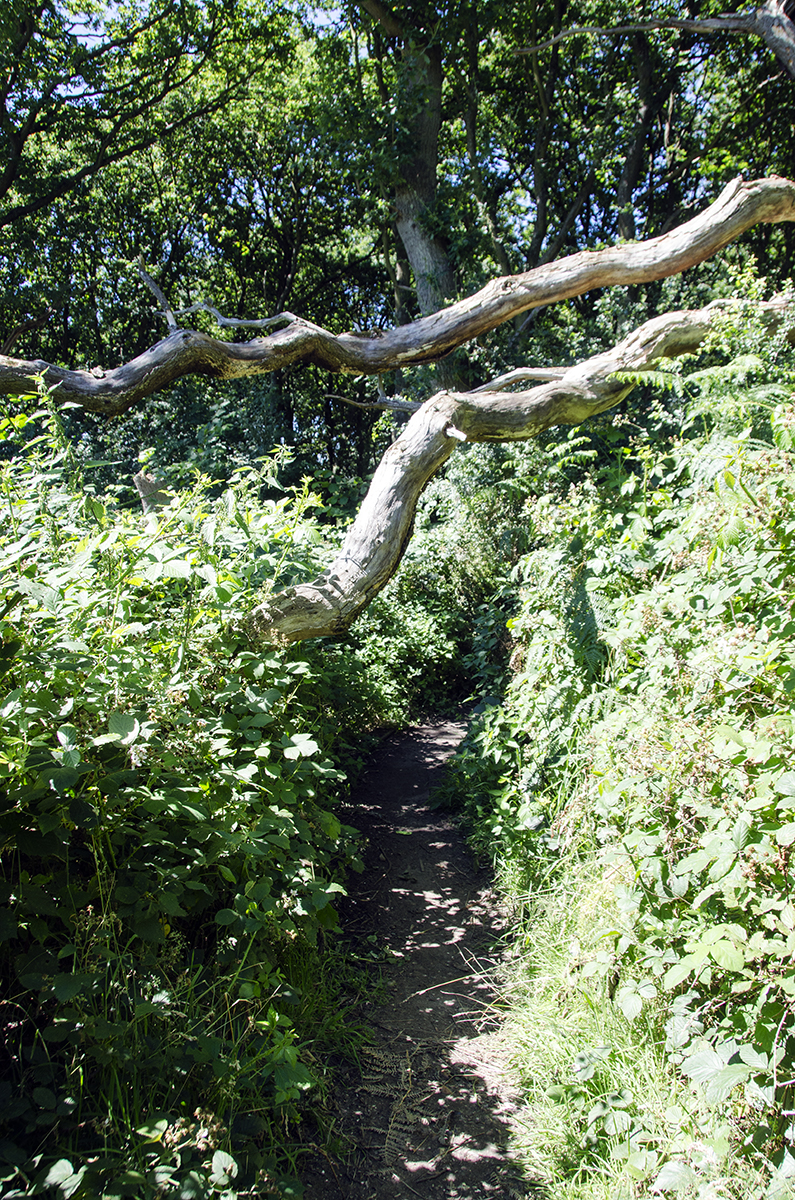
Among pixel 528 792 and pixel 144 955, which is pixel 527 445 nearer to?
pixel 528 792

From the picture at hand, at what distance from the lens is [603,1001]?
2.59 meters

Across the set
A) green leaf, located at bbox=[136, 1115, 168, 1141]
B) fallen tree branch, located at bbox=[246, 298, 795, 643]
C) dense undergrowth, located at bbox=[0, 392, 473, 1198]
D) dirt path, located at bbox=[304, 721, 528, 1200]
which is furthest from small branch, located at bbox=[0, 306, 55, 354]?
green leaf, located at bbox=[136, 1115, 168, 1141]

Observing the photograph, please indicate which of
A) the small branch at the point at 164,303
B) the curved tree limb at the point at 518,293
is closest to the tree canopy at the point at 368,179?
the curved tree limb at the point at 518,293

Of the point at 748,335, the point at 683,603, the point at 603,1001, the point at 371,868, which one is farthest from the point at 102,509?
the point at 748,335

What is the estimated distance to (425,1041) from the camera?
2.97m

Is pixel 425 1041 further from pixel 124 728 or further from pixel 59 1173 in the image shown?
pixel 124 728

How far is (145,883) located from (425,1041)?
1597mm

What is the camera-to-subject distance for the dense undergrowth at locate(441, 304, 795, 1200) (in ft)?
6.08

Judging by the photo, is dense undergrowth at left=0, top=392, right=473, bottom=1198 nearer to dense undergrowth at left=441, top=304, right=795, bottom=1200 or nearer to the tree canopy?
dense undergrowth at left=441, top=304, right=795, bottom=1200

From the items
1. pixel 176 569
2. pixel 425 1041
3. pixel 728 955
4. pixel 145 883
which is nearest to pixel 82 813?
pixel 145 883

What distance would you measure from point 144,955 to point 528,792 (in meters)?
2.30

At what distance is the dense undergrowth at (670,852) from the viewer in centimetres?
185

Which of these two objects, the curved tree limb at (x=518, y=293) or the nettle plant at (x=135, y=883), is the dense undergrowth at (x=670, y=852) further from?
the curved tree limb at (x=518, y=293)

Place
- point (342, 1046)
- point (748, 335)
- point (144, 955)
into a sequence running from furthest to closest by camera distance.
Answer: point (748, 335), point (342, 1046), point (144, 955)
